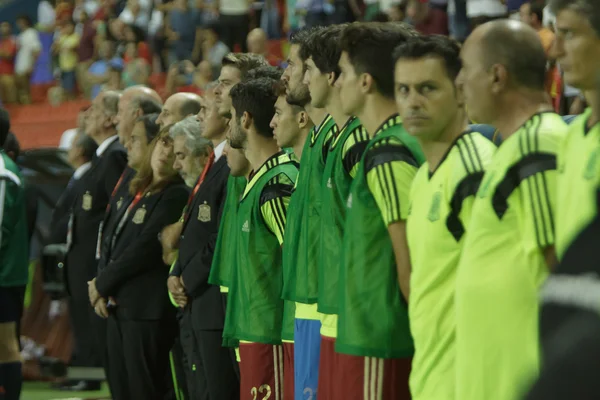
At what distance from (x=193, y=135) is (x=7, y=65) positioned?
47.1ft

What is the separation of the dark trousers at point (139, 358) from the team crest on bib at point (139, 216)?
572mm

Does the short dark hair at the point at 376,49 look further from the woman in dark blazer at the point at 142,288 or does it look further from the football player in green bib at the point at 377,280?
the woman in dark blazer at the point at 142,288

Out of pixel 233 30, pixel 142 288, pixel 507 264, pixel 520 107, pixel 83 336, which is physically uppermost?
pixel 233 30

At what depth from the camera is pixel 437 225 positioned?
3.05m

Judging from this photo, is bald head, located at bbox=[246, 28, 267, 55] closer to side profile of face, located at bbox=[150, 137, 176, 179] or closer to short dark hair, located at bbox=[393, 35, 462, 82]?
side profile of face, located at bbox=[150, 137, 176, 179]

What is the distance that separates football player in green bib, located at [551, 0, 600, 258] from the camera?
2184 mm

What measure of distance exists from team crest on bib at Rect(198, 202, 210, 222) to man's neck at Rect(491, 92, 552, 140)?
3112 mm

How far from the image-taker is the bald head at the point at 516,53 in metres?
2.87

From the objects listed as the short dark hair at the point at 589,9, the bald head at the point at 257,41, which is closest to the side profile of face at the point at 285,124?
the short dark hair at the point at 589,9

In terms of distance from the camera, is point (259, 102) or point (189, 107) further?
point (189, 107)

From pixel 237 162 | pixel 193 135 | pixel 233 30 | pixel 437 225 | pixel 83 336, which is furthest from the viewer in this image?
pixel 233 30

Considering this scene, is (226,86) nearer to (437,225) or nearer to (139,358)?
(139,358)

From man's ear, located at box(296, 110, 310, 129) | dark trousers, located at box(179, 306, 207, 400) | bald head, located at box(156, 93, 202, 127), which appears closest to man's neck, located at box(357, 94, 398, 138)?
man's ear, located at box(296, 110, 310, 129)

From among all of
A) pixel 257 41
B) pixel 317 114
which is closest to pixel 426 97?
pixel 317 114
